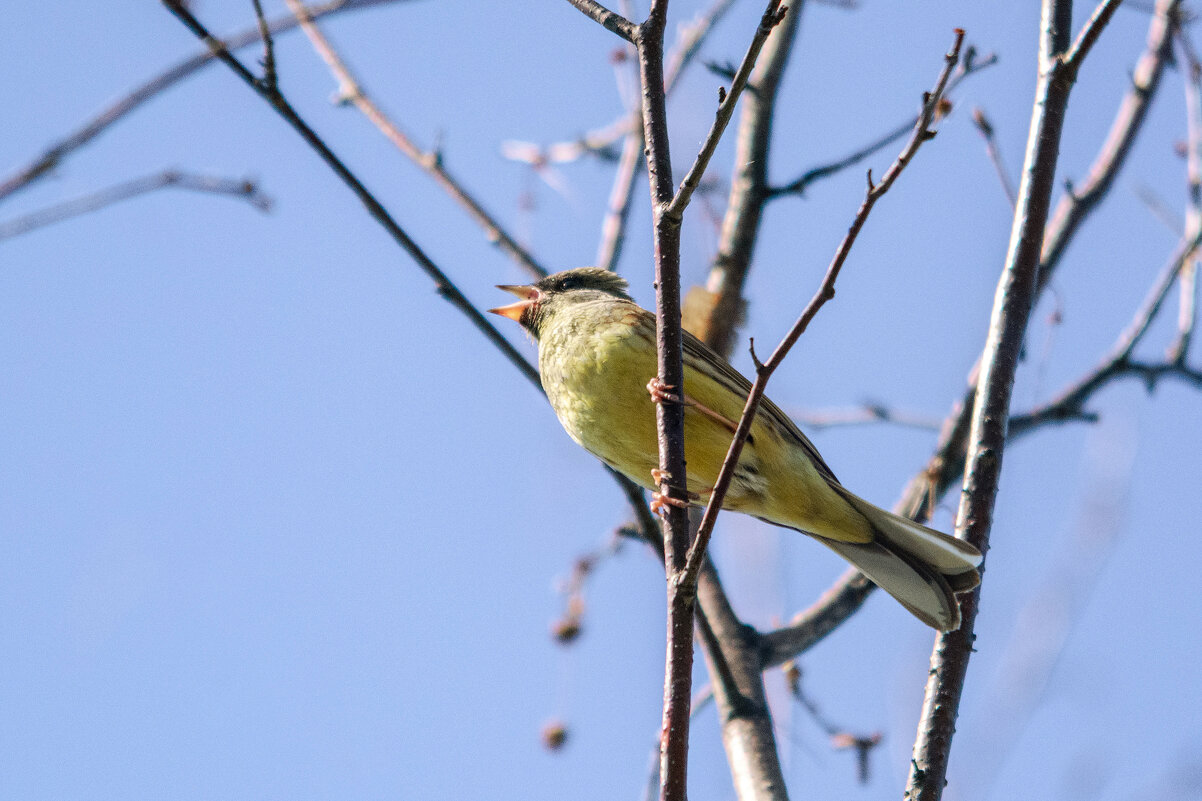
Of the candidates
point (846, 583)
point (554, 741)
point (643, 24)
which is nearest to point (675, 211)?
point (643, 24)

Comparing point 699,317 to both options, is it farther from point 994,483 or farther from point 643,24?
point 643,24

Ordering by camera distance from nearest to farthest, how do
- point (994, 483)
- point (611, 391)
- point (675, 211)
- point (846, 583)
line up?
point (675, 211) → point (994, 483) → point (611, 391) → point (846, 583)

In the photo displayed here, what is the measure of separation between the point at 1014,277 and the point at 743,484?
127 centimetres

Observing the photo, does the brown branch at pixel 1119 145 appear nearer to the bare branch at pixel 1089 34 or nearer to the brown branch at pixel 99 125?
Answer: the bare branch at pixel 1089 34

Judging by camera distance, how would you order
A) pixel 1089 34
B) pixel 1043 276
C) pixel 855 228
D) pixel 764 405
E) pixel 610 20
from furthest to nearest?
pixel 1043 276 → pixel 764 405 → pixel 1089 34 → pixel 610 20 → pixel 855 228

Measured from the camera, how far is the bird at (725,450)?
14.4 feet

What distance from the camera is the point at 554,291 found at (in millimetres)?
5902

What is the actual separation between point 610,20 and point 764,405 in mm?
2010

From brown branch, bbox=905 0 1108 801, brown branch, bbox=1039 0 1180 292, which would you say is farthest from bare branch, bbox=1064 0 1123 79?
brown branch, bbox=1039 0 1180 292

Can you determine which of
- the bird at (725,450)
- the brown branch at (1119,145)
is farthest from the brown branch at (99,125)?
the brown branch at (1119,145)

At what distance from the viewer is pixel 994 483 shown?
13.1 ft

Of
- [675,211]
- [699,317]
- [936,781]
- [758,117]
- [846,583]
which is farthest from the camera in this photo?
[758,117]

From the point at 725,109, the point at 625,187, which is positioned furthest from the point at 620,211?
the point at 725,109

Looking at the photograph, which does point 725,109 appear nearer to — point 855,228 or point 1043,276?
point 855,228
